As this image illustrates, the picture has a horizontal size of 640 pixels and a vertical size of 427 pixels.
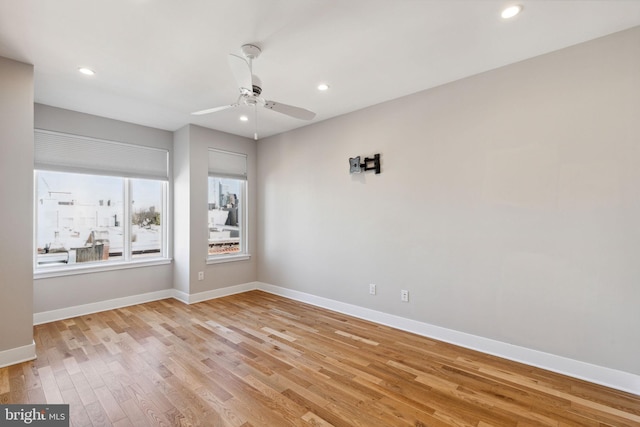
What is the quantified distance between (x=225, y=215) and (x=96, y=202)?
69.5 inches

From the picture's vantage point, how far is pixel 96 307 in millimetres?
3945

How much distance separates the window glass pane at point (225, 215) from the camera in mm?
4801

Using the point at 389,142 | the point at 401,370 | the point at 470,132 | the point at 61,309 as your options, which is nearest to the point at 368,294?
the point at 401,370

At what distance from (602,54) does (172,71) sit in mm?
3633

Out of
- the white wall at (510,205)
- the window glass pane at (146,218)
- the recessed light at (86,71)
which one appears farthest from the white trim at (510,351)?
the recessed light at (86,71)

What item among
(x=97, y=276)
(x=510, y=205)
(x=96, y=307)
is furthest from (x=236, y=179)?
(x=510, y=205)

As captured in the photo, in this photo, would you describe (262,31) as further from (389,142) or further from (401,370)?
(401,370)

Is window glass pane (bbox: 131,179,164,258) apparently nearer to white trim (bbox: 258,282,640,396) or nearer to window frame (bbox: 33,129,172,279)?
window frame (bbox: 33,129,172,279)

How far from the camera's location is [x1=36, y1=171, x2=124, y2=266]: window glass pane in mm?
3674

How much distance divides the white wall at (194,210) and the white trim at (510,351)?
1.98 m

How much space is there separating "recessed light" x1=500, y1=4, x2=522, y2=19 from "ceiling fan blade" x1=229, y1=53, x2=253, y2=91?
1.78m

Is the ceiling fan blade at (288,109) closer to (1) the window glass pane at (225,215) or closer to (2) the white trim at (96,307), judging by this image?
(1) the window glass pane at (225,215)

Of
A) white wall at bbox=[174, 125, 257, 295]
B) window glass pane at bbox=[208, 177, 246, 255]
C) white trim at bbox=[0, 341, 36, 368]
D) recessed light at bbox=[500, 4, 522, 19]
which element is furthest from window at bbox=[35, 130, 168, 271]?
recessed light at bbox=[500, 4, 522, 19]

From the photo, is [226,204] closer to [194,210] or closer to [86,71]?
[194,210]
